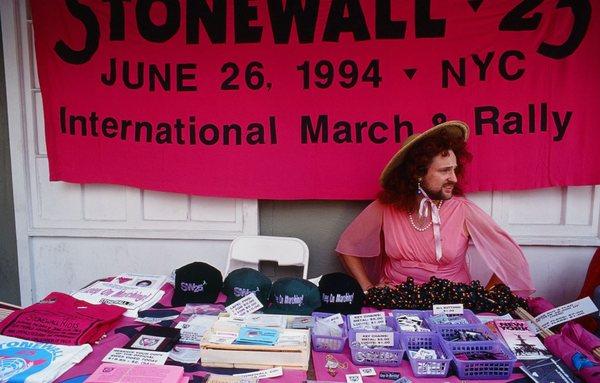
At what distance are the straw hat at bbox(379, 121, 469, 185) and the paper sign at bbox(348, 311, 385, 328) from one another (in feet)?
3.18

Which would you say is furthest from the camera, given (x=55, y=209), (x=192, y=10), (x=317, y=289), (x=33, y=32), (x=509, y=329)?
(x=55, y=209)

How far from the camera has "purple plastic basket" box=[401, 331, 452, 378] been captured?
1353 mm

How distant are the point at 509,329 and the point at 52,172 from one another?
2.80m

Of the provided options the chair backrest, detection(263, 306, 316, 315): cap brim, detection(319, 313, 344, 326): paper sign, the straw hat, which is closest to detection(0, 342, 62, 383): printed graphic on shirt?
detection(263, 306, 316, 315): cap brim

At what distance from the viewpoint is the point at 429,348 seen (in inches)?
58.8

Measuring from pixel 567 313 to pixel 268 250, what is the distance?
171 centimetres

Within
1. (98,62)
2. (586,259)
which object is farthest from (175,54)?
(586,259)

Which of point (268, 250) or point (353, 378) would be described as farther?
point (268, 250)

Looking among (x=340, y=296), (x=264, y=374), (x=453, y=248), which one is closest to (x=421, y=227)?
(x=453, y=248)

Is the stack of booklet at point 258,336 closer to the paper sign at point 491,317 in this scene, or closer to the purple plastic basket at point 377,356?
the purple plastic basket at point 377,356

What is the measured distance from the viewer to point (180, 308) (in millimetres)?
1870

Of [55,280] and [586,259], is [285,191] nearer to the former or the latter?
[55,280]

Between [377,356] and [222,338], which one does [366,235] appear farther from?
[222,338]

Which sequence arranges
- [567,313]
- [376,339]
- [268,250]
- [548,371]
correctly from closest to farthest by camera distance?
[548,371] → [376,339] → [567,313] → [268,250]
